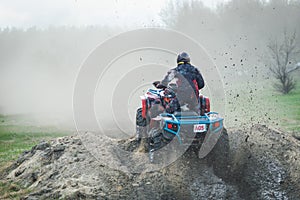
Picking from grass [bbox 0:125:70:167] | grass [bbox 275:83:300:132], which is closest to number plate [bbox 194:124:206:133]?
grass [bbox 0:125:70:167]

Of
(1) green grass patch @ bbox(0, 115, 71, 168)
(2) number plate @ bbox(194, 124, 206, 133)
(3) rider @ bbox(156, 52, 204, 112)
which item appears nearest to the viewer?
(2) number plate @ bbox(194, 124, 206, 133)

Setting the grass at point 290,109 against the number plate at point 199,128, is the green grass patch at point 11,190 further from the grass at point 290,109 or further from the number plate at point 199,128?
the grass at point 290,109

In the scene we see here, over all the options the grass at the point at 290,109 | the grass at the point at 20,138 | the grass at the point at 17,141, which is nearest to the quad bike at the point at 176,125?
the grass at the point at 17,141

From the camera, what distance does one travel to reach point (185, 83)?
26.5 ft

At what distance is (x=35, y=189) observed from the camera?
7594 mm

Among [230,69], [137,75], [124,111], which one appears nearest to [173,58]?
[124,111]

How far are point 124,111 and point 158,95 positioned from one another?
29.8 feet

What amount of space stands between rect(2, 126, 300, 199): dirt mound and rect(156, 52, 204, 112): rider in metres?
1.03

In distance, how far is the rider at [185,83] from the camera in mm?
8070

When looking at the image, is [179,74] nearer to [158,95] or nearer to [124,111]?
[158,95]

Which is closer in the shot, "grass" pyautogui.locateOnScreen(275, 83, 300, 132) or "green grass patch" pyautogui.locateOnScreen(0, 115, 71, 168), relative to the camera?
"green grass patch" pyautogui.locateOnScreen(0, 115, 71, 168)

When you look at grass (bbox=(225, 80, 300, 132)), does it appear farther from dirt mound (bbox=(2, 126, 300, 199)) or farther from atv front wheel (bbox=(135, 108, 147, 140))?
atv front wheel (bbox=(135, 108, 147, 140))

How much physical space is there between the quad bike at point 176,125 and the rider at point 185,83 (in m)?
0.14

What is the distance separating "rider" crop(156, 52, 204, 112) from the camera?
8.07 meters
